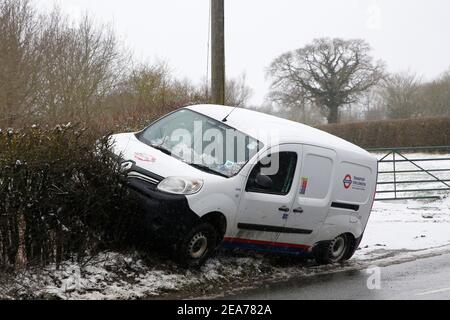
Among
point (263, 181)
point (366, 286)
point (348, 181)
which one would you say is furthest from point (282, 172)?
point (366, 286)

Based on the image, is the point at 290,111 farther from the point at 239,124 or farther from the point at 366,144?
the point at 239,124

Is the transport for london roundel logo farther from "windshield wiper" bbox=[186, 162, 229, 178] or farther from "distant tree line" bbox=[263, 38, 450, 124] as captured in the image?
"distant tree line" bbox=[263, 38, 450, 124]

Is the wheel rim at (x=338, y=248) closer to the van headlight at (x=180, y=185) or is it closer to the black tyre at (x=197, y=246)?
the black tyre at (x=197, y=246)

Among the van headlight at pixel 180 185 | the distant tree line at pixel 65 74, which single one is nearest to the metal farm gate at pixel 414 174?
the distant tree line at pixel 65 74

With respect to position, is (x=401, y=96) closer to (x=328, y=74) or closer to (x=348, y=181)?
(x=328, y=74)

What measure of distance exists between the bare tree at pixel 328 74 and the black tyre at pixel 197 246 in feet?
187

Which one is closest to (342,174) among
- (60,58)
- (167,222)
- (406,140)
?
(167,222)

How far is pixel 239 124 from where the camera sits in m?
9.12

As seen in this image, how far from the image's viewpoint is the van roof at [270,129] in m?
8.95

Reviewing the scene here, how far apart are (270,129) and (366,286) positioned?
2537 millimetres

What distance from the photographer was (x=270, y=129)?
9102 millimetres

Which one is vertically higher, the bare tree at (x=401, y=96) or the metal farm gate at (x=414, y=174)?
the bare tree at (x=401, y=96)

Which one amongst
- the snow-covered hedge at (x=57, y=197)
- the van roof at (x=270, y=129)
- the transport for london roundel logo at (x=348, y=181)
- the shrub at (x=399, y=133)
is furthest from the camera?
the shrub at (x=399, y=133)
